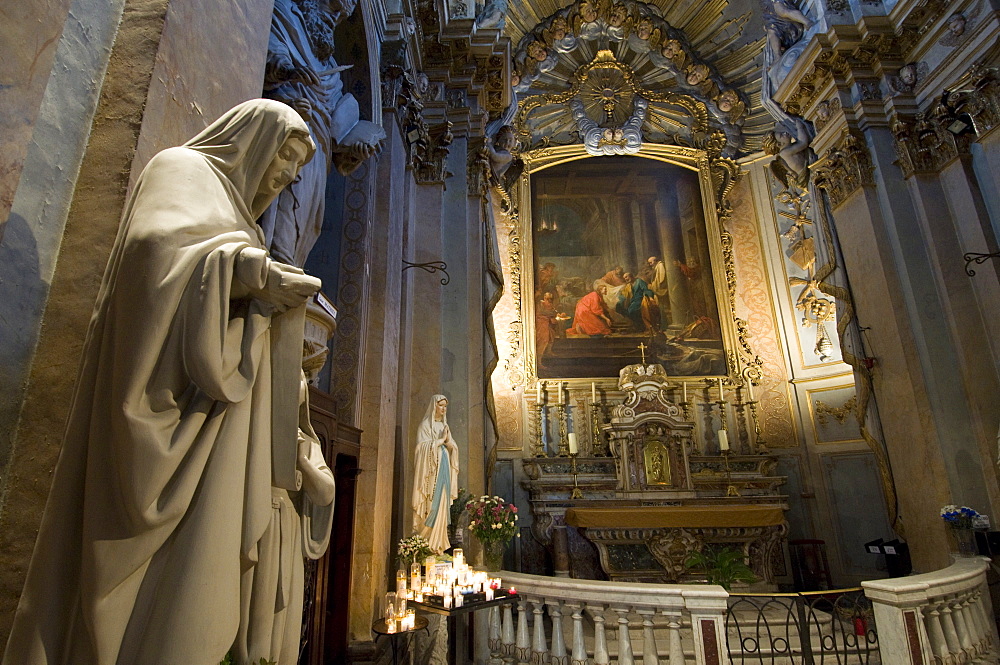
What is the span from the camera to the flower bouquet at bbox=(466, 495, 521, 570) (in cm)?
498

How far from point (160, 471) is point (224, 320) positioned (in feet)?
1.06

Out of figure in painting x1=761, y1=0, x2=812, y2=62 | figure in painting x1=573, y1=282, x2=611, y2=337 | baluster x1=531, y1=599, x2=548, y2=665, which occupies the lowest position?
baluster x1=531, y1=599, x2=548, y2=665

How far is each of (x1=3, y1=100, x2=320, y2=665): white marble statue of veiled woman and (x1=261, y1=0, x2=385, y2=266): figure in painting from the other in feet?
7.38

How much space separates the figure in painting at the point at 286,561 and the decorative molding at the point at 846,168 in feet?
28.5

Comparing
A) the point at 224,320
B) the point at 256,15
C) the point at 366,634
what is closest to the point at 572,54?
the point at 256,15

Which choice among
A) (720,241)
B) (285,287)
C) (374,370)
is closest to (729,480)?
(720,241)

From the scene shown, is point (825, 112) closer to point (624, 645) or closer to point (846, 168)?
point (846, 168)

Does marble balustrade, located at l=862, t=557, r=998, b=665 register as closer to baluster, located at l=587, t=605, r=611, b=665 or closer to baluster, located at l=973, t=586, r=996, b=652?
baluster, located at l=973, t=586, r=996, b=652

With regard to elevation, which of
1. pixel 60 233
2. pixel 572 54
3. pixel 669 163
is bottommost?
pixel 60 233

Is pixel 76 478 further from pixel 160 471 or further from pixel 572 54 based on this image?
pixel 572 54

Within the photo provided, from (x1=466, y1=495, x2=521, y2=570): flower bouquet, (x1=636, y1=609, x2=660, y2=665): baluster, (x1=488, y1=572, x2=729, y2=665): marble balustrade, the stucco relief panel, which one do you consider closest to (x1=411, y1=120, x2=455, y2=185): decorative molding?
(x1=466, y1=495, x2=521, y2=570): flower bouquet

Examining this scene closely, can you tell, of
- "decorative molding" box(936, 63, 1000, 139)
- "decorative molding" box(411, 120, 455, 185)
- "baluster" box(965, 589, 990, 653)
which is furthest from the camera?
"decorative molding" box(411, 120, 455, 185)

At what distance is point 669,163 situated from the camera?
12.4 meters

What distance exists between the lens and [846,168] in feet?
26.3
